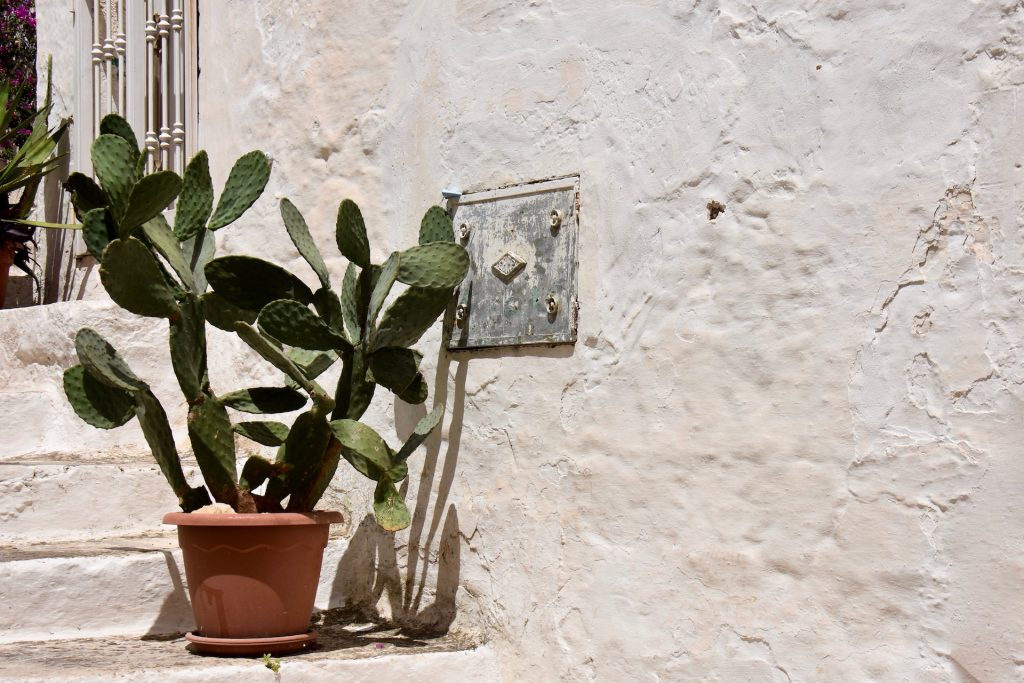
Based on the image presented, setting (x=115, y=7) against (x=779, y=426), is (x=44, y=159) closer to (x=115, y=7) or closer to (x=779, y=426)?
(x=115, y=7)

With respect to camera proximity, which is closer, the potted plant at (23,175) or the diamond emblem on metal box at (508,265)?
the diamond emblem on metal box at (508,265)

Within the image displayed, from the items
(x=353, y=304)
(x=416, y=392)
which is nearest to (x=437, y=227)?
(x=353, y=304)

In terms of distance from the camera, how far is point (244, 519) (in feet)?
8.47

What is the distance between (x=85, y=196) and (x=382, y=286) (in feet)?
2.45

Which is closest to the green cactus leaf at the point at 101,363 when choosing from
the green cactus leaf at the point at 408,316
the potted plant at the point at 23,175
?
the green cactus leaf at the point at 408,316

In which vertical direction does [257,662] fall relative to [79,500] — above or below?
below

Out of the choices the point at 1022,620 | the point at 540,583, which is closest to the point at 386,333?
the point at 540,583

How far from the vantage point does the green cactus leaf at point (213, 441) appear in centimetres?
261

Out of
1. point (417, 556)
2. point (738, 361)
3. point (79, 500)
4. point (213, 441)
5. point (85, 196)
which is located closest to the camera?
point (738, 361)

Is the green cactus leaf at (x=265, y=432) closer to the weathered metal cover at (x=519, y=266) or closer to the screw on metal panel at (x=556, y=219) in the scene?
the weathered metal cover at (x=519, y=266)

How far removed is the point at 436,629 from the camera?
2.96 meters

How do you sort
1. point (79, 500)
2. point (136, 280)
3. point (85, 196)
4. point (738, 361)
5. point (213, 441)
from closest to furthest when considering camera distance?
point (738, 361), point (136, 280), point (213, 441), point (85, 196), point (79, 500)

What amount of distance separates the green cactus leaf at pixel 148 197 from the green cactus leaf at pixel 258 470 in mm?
601

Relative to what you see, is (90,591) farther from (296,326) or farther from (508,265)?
(508,265)
